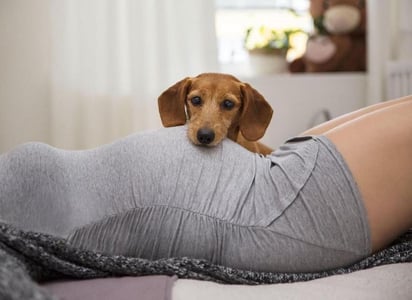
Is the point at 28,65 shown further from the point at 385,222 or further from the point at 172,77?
the point at 385,222

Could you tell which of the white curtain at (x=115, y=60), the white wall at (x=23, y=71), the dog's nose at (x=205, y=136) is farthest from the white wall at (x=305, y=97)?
the dog's nose at (x=205, y=136)

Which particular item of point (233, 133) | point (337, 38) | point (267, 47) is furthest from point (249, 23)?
point (233, 133)

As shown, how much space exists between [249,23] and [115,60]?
837mm

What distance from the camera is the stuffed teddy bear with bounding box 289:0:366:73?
2.71 meters

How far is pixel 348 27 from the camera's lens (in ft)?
8.91

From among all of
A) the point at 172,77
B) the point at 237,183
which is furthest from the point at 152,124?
the point at 237,183

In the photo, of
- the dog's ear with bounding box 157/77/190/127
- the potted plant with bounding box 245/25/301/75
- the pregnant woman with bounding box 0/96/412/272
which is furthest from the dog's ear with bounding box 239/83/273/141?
the potted plant with bounding box 245/25/301/75

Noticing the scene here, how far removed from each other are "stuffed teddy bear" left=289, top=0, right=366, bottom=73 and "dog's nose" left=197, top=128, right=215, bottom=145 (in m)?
1.80

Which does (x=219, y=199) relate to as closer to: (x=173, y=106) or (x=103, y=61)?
(x=173, y=106)

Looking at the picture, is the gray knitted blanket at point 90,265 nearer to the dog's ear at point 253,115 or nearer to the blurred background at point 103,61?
the dog's ear at point 253,115

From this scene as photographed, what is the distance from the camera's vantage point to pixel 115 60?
8.06 ft

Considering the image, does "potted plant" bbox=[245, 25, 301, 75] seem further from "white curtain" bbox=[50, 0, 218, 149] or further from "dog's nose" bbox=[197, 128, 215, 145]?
"dog's nose" bbox=[197, 128, 215, 145]

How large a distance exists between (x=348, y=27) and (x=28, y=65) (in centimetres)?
154

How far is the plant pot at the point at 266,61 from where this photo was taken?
2769 millimetres
